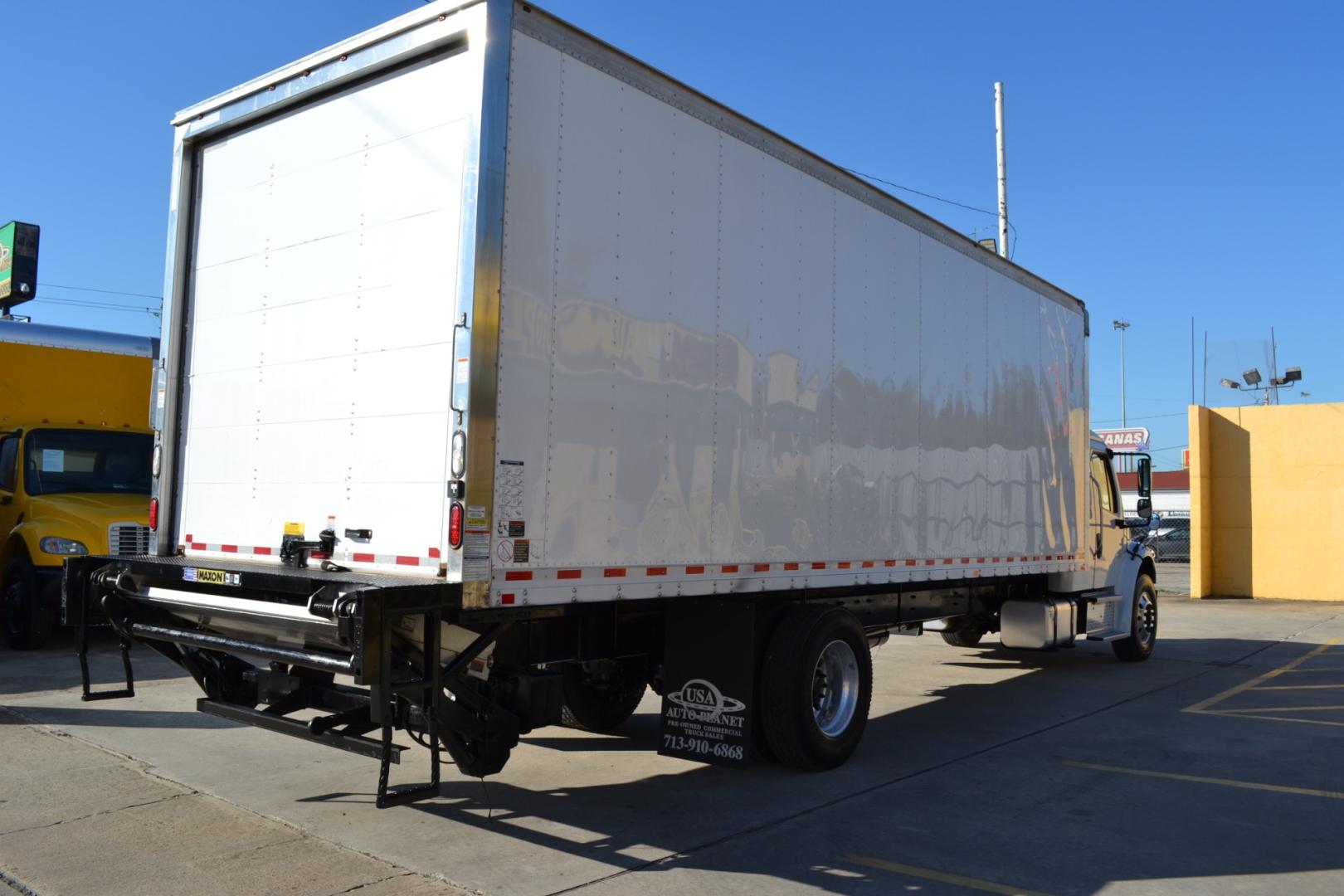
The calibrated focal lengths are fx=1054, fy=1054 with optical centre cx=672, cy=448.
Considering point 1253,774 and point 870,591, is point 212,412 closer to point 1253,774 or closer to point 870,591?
point 870,591

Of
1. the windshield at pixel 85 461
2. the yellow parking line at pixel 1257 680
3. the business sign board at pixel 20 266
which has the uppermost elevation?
the business sign board at pixel 20 266

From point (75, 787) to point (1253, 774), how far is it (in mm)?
7645

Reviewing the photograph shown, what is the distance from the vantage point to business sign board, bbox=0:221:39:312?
22484 mm

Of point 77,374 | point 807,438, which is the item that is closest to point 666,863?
point 807,438

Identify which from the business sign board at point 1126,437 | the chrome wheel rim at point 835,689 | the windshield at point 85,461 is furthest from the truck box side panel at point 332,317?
the business sign board at point 1126,437

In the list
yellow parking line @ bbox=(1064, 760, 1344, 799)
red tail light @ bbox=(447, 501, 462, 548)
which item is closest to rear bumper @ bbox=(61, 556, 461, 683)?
red tail light @ bbox=(447, 501, 462, 548)

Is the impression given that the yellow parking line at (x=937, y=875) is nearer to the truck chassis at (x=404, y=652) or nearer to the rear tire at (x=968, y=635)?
the truck chassis at (x=404, y=652)

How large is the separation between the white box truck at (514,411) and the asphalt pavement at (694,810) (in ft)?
1.70

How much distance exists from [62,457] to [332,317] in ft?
27.7

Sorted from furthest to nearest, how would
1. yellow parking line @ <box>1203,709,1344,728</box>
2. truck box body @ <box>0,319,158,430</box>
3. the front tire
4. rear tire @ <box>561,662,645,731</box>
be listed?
1. the front tire
2. truck box body @ <box>0,319,158,430</box>
3. yellow parking line @ <box>1203,709,1344,728</box>
4. rear tire @ <box>561,662,645,731</box>

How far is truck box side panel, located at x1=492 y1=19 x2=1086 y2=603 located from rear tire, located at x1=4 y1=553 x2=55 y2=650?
8817 mm

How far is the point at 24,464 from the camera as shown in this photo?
11961 mm

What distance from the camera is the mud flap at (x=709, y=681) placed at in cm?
641

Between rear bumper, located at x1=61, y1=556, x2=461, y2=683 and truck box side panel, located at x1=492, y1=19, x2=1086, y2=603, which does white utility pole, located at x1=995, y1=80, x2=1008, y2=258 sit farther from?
rear bumper, located at x1=61, y1=556, x2=461, y2=683
